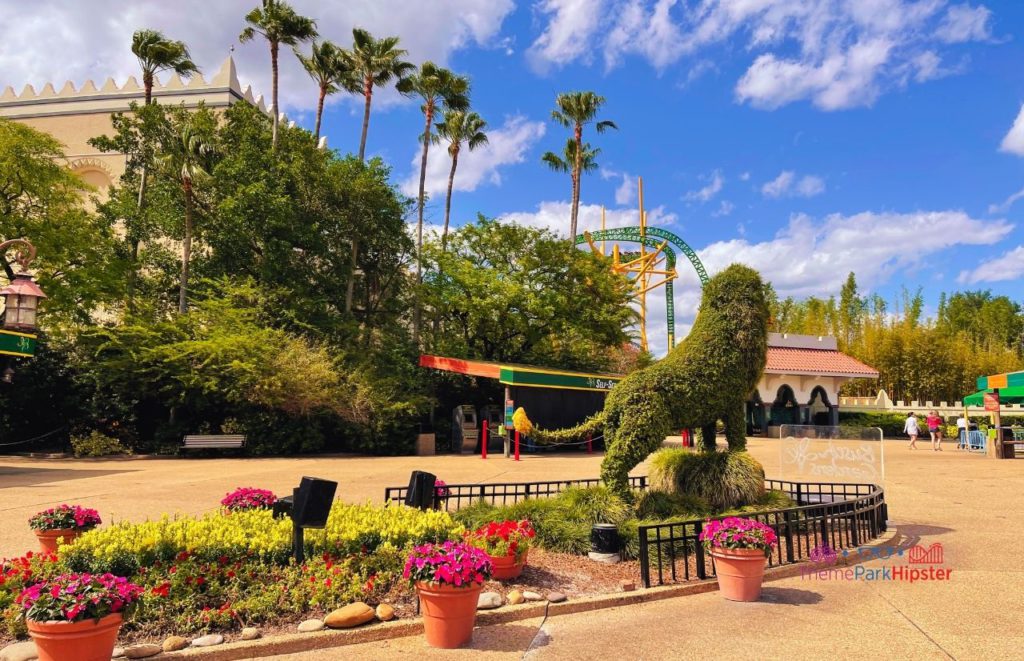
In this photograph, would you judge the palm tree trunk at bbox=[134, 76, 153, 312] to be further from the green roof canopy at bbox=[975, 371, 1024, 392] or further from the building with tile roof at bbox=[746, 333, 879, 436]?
the green roof canopy at bbox=[975, 371, 1024, 392]

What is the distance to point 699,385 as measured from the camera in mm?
8117

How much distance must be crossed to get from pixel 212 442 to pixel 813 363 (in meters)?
30.8

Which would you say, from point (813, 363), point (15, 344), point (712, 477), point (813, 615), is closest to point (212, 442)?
point (15, 344)

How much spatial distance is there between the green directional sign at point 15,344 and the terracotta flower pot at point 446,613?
14.8 m

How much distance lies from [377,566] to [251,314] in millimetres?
18249

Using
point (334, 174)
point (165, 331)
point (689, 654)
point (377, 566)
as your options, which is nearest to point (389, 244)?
point (334, 174)

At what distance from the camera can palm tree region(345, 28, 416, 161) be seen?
2789 centimetres

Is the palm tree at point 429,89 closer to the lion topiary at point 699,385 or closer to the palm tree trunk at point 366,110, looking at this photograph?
the palm tree trunk at point 366,110

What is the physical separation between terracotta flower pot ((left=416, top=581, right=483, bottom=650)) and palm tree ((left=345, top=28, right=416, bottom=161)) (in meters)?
25.3

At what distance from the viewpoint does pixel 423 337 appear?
27703mm

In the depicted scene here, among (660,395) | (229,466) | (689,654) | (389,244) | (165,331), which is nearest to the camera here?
(689,654)

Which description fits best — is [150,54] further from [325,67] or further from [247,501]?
[247,501]

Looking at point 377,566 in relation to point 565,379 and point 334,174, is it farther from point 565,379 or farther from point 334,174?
point 334,174

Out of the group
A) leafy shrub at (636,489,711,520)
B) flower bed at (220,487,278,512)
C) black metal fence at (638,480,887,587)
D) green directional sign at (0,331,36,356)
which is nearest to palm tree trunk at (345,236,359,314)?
green directional sign at (0,331,36,356)
